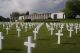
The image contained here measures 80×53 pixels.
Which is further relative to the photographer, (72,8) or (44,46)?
(72,8)

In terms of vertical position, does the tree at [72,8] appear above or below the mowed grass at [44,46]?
above

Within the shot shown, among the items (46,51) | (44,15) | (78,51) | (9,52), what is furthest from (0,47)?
(44,15)

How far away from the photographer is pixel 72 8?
100 metres

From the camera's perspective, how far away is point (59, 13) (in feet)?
396

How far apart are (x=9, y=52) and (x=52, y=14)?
121 m

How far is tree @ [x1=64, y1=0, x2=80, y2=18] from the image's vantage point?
307ft

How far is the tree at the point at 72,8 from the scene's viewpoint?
3688 inches

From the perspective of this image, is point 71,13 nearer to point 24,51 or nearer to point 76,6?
point 76,6

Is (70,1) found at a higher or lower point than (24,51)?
higher

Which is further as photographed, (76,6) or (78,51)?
(76,6)

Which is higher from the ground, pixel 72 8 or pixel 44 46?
pixel 72 8

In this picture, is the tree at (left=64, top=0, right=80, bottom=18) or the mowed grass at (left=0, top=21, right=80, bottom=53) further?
the tree at (left=64, top=0, right=80, bottom=18)

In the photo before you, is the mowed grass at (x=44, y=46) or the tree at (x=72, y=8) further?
the tree at (x=72, y=8)

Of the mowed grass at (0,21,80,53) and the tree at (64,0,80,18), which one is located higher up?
the tree at (64,0,80,18)
